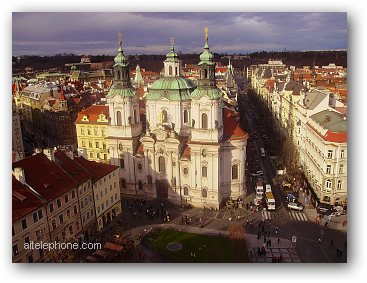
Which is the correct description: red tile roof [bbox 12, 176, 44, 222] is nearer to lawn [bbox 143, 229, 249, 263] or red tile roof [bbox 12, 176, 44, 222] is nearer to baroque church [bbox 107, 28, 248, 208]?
lawn [bbox 143, 229, 249, 263]

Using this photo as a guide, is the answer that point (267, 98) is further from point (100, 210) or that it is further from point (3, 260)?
point (3, 260)

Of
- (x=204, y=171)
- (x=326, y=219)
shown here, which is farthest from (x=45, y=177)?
(x=326, y=219)

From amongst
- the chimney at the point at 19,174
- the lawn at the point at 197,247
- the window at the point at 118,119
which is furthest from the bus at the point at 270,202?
the chimney at the point at 19,174

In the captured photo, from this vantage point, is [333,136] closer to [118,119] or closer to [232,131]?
[232,131]

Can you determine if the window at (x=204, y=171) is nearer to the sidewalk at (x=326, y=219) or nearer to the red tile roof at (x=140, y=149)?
the red tile roof at (x=140, y=149)

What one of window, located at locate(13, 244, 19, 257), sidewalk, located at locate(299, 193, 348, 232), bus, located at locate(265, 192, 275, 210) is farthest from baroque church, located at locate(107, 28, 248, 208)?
window, located at locate(13, 244, 19, 257)

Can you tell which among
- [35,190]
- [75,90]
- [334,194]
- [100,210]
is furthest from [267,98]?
[35,190]
